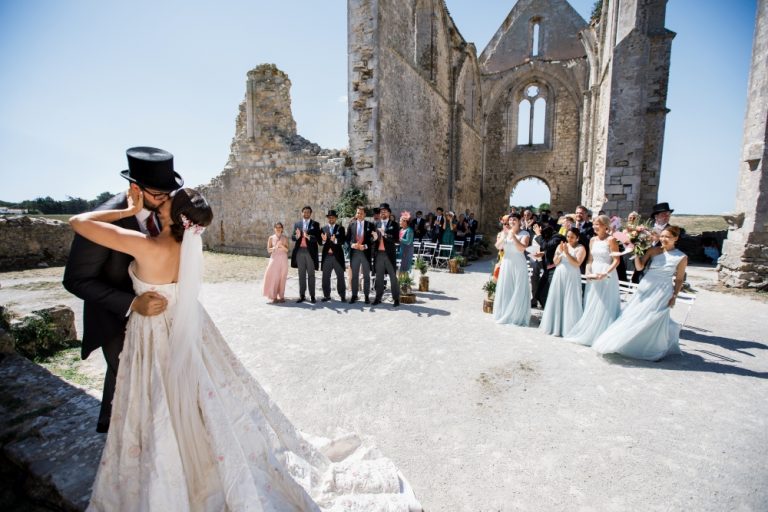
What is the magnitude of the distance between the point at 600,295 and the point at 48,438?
5686 mm

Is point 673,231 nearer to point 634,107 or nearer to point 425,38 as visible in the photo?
point 634,107

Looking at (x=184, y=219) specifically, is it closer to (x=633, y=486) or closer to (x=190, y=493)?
(x=190, y=493)

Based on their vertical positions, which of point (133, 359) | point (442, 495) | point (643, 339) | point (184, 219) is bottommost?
point (442, 495)

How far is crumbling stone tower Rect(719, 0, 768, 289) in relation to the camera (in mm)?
8148

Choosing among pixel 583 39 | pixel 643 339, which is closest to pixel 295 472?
pixel 643 339

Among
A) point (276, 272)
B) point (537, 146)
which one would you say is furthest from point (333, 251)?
point (537, 146)

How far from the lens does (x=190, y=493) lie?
1.76m

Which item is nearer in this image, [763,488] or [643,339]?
[763,488]

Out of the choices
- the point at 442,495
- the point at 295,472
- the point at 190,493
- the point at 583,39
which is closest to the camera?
the point at 190,493

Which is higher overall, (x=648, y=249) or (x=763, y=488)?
(x=648, y=249)

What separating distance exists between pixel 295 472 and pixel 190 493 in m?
0.50

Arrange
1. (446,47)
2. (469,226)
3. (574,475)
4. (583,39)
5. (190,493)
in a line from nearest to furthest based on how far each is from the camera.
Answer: (190,493), (574,475), (469,226), (446,47), (583,39)

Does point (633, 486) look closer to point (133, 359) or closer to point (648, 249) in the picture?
point (133, 359)

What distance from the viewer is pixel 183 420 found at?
179 centimetres
